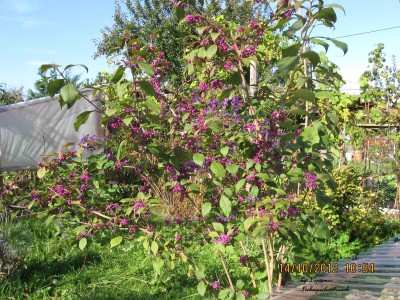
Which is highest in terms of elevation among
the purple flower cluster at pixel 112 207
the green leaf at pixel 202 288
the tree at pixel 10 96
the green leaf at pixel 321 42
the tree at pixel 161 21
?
the tree at pixel 161 21

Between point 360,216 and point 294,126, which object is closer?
point 294,126

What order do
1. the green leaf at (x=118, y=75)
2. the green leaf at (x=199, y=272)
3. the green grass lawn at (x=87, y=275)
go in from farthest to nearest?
the green grass lawn at (x=87, y=275) → the green leaf at (x=199, y=272) → the green leaf at (x=118, y=75)

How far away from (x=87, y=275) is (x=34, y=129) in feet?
13.1

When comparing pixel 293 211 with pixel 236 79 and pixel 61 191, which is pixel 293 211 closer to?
pixel 236 79

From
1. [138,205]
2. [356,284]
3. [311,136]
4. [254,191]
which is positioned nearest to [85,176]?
[138,205]

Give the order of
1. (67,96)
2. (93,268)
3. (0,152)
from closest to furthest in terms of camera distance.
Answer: (67,96), (93,268), (0,152)

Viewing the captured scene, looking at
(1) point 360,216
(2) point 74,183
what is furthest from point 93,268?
(1) point 360,216

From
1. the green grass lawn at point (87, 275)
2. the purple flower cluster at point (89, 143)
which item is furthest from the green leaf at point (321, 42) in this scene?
the green grass lawn at point (87, 275)

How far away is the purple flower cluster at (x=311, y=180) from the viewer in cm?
214

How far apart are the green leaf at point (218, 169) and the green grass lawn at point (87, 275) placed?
1.43 metres

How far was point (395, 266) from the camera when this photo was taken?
245 cm

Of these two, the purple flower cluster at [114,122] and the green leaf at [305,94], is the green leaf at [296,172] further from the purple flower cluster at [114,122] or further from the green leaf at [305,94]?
the purple flower cluster at [114,122]

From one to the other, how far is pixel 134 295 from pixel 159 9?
1718 centimetres

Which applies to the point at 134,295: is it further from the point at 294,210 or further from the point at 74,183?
the point at 294,210
